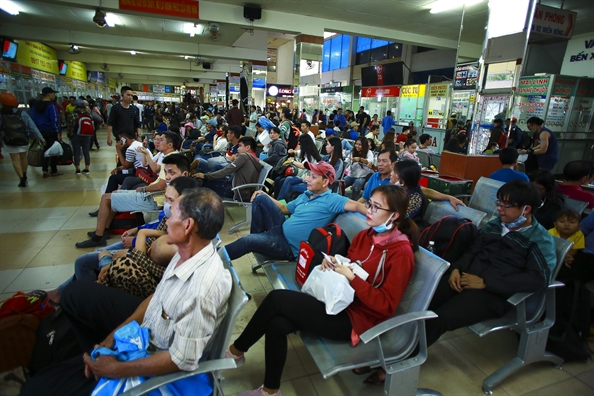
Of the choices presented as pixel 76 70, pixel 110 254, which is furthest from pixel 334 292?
pixel 76 70

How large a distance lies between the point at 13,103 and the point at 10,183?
1.59 meters

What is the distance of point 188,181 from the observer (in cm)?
238

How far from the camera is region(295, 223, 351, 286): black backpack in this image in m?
2.20

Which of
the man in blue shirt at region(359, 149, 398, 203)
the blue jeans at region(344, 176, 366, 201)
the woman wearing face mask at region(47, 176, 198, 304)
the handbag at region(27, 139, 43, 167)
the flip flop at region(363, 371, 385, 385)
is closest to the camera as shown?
the flip flop at region(363, 371, 385, 385)

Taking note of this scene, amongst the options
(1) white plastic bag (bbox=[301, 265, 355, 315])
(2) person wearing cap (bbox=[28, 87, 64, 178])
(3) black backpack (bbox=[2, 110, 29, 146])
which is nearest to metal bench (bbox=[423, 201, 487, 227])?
(1) white plastic bag (bbox=[301, 265, 355, 315])

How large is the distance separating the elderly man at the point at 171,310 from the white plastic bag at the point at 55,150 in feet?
22.4


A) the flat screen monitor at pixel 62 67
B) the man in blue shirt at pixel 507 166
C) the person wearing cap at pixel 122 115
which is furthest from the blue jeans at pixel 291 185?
the flat screen monitor at pixel 62 67

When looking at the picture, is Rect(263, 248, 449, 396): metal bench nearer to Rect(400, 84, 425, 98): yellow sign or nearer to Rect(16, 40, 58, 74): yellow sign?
Rect(400, 84, 425, 98): yellow sign

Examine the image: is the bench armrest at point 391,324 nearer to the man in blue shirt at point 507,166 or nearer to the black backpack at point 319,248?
the black backpack at point 319,248

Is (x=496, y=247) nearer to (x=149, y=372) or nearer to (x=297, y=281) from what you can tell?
(x=297, y=281)

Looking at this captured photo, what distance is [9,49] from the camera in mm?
11664

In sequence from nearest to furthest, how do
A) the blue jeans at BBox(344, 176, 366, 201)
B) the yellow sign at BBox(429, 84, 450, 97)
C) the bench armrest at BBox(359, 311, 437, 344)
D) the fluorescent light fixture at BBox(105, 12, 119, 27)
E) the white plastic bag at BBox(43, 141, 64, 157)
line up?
the bench armrest at BBox(359, 311, 437, 344)
the blue jeans at BBox(344, 176, 366, 201)
the white plastic bag at BBox(43, 141, 64, 157)
the fluorescent light fixture at BBox(105, 12, 119, 27)
the yellow sign at BBox(429, 84, 450, 97)

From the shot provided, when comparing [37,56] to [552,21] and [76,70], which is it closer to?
[76,70]

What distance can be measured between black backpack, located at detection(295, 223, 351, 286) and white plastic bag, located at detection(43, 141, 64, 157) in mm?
7157
